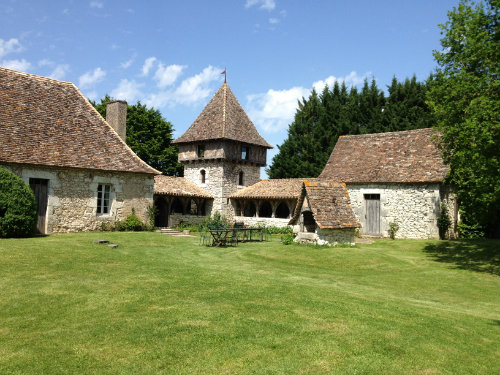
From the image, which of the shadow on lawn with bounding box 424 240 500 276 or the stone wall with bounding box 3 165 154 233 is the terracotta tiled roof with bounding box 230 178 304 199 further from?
the shadow on lawn with bounding box 424 240 500 276

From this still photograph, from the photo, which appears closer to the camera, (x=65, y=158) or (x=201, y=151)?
(x=65, y=158)

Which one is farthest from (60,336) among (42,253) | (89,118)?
(89,118)

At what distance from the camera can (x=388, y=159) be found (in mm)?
24672

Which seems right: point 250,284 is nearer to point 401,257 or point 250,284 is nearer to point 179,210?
point 401,257

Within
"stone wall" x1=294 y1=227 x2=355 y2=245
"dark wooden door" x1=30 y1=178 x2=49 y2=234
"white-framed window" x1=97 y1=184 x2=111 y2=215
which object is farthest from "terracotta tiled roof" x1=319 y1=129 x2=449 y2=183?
"dark wooden door" x1=30 y1=178 x2=49 y2=234

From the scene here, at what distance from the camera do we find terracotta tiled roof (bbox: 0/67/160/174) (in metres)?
18.2

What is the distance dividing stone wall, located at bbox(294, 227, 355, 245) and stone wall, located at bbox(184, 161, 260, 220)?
43.7 ft

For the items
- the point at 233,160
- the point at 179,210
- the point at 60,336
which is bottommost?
the point at 60,336

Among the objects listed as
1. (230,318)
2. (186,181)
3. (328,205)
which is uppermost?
(186,181)

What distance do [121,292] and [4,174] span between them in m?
10.0

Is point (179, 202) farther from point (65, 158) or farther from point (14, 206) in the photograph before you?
point (14, 206)

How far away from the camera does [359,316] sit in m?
7.13

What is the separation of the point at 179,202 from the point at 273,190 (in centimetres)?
663

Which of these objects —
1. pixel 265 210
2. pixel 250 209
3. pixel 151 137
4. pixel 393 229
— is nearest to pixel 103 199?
pixel 250 209
